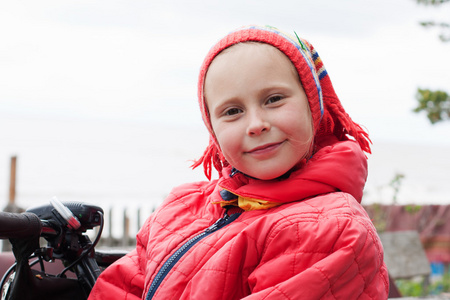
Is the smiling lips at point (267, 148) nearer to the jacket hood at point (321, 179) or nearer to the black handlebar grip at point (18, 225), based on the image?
the jacket hood at point (321, 179)

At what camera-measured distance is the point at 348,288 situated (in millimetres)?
1331

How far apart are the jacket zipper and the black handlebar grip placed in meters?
0.35

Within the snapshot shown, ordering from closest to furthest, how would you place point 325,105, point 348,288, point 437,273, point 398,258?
point 348,288 < point 325,105 < point 398,258 < point 437,273

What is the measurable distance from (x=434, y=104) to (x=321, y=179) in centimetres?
549

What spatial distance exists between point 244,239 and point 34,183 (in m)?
15.4

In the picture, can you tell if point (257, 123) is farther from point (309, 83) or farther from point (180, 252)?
point (180, 252)

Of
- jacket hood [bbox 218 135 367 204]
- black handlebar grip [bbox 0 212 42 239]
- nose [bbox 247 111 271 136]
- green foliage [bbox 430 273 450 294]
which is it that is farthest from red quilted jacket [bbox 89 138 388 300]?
green foliage [bbox 430 273 450 294]

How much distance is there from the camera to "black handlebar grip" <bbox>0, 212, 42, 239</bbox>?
1.46m

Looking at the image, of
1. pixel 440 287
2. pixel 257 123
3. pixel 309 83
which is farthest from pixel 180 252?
pixel 440 287

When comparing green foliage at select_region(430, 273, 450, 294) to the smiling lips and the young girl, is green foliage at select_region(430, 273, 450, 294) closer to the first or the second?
the young girl

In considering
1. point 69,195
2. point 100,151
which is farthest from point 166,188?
point 100,151

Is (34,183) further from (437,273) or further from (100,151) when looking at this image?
(437,273)

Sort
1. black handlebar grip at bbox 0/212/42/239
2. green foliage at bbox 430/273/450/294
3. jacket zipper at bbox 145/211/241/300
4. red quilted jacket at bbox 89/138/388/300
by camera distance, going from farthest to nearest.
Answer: green foliage at bbox 430/273/450/294 < jacket zipper at bbox 145/211/241/300 < black handlebar grip at bbox 0/212/42/239 < red quilted jacket at bbox 89/138/388/300

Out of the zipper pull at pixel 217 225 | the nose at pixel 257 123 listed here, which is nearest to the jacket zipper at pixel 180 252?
the zipper pull at pixel 217 225
